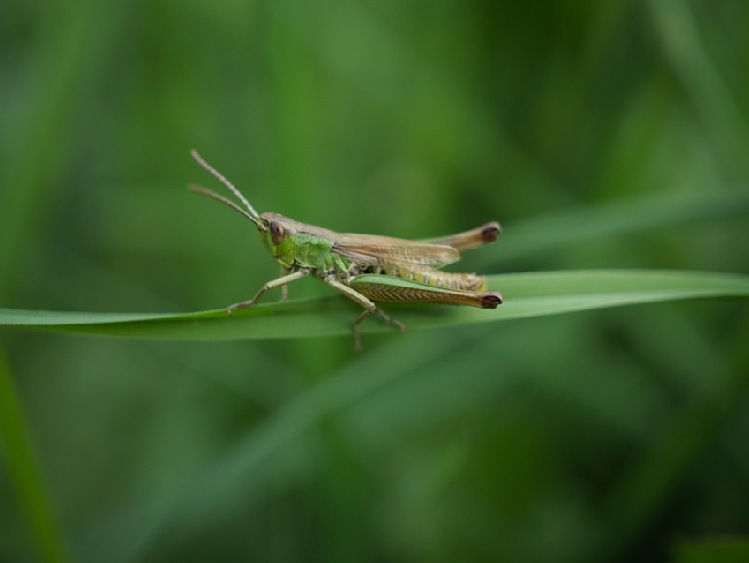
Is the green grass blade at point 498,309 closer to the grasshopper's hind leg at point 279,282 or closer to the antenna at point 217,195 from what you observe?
the grasshopper's hind leg at point 279,282

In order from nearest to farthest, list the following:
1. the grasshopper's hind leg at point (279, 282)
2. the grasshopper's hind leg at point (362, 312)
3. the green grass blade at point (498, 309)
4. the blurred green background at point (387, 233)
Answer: the green grass blade at point (498, 309) → the grasshopper's hind leg at point (362, 312) → the grasshopper's hind leg at point (279, 282) → the blurred green background at point (387, 233)

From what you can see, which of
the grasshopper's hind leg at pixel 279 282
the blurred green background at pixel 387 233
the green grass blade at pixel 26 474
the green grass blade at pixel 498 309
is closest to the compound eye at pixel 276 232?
the grasshopper's hind leg at pixel 279 282

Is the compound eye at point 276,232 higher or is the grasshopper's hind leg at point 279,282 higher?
the compound eye at point 276,232

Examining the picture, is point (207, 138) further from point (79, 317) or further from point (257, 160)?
point (79, 317)

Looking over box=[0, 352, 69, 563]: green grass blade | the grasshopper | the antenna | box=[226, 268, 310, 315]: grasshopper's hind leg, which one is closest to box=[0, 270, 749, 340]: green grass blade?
box=[226, 268, 310, 315]: grasshopper's hind leg

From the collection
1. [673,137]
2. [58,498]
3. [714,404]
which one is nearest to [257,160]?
[58,498]

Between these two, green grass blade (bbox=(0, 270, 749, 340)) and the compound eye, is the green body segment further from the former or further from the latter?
green grass blade (bbox=(0, 270, 749, 340))
